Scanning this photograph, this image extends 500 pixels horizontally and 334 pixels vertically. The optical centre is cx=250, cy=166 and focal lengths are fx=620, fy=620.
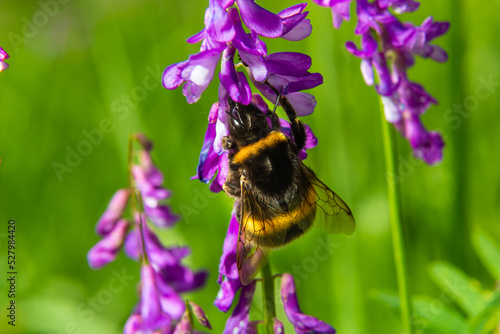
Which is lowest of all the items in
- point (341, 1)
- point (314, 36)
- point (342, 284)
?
point (342, 284)

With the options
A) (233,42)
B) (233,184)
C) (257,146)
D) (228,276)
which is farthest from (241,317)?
(233,42)

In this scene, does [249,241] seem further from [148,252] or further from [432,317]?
[432,317]

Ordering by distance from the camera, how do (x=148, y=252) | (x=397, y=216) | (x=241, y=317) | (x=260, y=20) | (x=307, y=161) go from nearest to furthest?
(x=260, y=20), (x=241, y=317), (x=397, y=216), (x=148, y=252), (x=307, y=161)

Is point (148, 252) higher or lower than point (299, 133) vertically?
lower

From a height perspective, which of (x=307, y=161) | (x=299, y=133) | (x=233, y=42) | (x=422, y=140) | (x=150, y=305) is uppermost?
(x=233, y=42)

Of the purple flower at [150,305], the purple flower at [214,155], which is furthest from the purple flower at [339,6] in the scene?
the purple flower at [150,305]

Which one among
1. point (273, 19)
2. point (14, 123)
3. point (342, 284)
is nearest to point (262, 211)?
point (273, 19)

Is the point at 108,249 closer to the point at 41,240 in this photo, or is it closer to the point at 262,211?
the point at 262,211

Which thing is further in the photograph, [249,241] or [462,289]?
[462,289]
